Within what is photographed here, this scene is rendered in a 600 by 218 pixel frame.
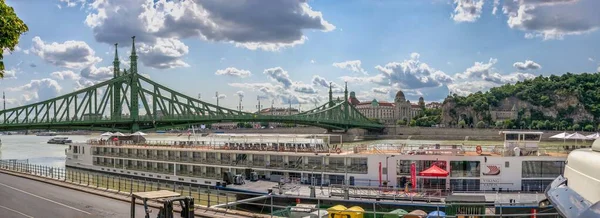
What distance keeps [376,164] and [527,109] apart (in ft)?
558

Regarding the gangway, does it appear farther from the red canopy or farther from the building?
the building

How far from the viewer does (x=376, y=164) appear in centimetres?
2994

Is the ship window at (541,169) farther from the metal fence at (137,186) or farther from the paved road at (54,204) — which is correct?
the paved road at (54,204)

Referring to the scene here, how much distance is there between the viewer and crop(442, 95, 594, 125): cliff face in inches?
6727

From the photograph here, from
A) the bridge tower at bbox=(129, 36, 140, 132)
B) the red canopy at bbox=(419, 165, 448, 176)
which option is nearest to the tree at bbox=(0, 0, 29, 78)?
the red canopy at bbox=(419, 165, 448, 176)

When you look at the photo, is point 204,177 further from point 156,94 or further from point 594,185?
point 156,94

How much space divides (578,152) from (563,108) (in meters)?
188

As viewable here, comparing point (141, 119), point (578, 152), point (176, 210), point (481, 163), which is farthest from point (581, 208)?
point (141, 119)

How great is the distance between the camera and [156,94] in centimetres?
9906

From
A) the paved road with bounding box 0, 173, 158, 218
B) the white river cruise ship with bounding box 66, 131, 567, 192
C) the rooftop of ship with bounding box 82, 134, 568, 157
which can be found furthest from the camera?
the rooftop of ship with bounding box 82, 134, 568, 157

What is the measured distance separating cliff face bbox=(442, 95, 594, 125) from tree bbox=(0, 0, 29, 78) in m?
183

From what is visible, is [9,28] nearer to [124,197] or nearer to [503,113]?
[124,197]

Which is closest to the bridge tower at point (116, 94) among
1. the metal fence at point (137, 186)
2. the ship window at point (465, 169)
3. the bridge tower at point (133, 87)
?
the bridge tower at point (133, 87)

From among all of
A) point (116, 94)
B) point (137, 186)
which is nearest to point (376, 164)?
point (137, 186)
